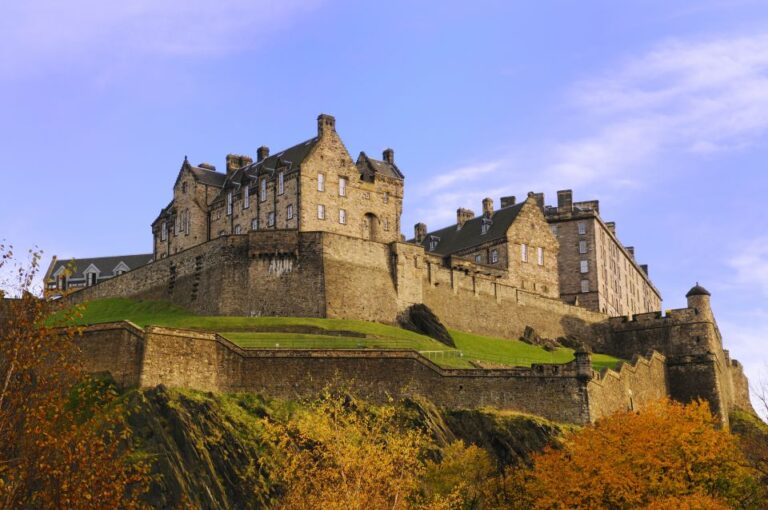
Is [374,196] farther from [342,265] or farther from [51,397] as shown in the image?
[51,397]

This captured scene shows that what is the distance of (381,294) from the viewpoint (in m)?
73.3

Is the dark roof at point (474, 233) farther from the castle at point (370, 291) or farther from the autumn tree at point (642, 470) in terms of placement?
the autumn tree at point (642, 470)

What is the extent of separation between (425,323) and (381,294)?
11.9 feet

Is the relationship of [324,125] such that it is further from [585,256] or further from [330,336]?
[585,256]

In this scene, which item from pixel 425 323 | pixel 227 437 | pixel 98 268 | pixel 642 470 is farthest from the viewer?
pixel 98 268

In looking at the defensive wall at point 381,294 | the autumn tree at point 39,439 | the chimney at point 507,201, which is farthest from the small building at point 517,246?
the autumn tree at point 39,439

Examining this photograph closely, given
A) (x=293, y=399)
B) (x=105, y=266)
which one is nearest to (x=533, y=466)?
(x=293, y=399)

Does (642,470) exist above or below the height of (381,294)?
below

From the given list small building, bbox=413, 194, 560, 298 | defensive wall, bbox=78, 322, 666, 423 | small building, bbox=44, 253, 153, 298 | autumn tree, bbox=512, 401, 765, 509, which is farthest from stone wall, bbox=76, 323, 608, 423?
small building, bbox=44, 253, 153, 298

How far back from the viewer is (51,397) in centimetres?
2625

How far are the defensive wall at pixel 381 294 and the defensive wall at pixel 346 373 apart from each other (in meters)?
4.80

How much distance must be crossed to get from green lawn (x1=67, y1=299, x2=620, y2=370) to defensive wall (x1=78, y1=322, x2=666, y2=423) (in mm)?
2313

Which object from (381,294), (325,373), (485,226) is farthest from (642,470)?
(485,226)

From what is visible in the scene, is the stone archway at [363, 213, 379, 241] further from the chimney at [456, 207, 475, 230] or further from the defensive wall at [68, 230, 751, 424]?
the chimney at [456, 207, 475, 230]
